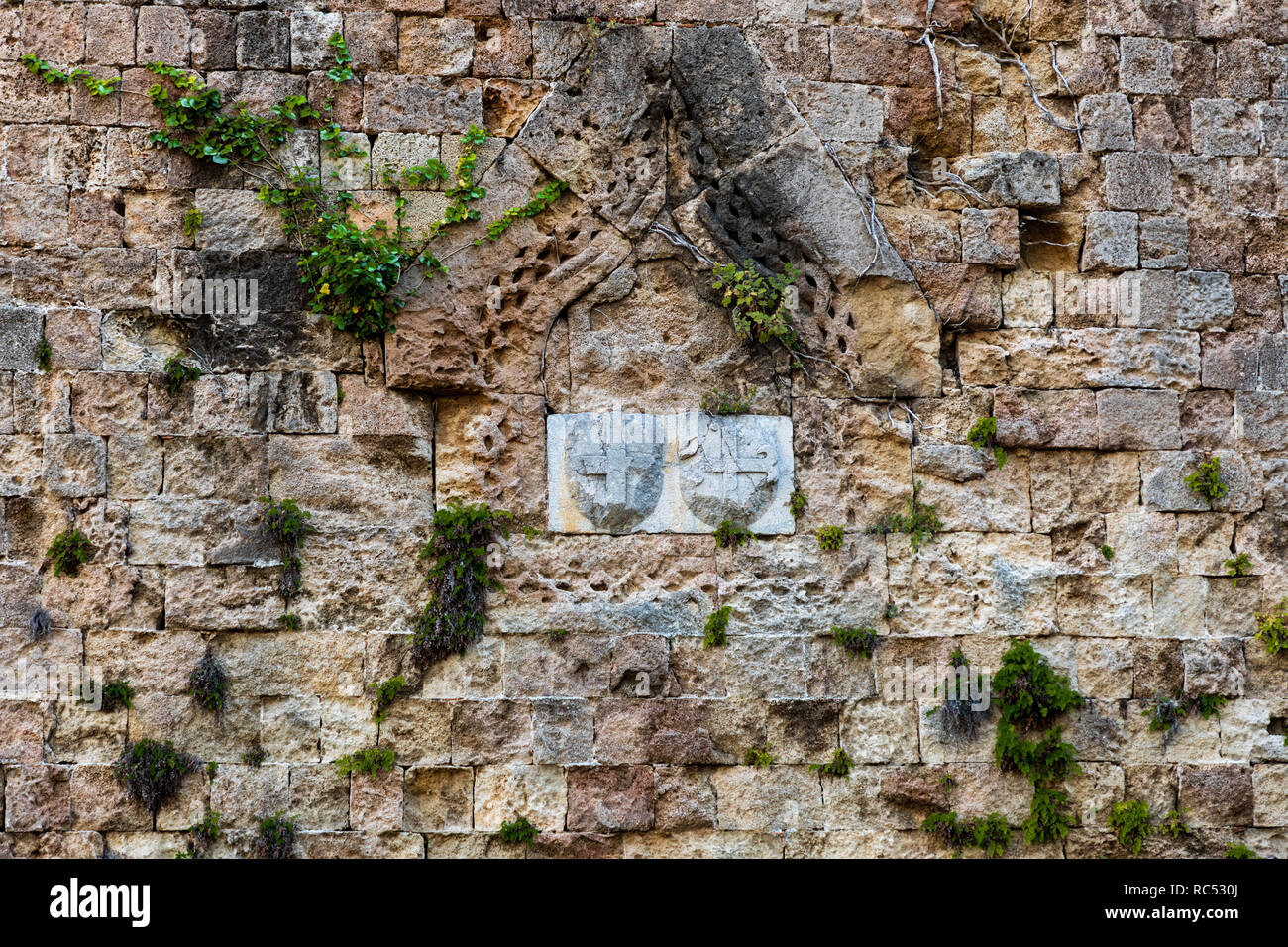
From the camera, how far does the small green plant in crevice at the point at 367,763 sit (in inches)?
197

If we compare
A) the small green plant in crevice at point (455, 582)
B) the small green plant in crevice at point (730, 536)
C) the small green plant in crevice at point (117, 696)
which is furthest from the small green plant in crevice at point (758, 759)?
the small green plant in crevice at point (117, 696)

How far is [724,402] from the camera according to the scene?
536 cm

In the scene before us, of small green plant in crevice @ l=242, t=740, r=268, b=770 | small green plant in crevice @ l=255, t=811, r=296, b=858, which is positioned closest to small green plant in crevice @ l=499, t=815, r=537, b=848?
small green plant in crevice @ l=255, t=811, r=296, b=858

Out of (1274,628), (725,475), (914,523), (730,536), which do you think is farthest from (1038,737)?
(725,475)

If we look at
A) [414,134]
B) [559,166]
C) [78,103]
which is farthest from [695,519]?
[78,103]

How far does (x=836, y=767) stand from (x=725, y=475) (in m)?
1.46

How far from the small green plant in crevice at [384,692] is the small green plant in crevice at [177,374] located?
1.63m

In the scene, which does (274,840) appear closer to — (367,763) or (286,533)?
(367,763)

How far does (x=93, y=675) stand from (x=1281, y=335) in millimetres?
5904

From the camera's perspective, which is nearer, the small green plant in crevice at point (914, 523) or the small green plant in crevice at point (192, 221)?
the small green plant in crevice at point (192, 221)

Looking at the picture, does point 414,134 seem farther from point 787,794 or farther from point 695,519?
point 787,794

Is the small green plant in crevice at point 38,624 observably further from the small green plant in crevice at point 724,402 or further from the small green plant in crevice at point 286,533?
the small green plant in crevice at point 724,402

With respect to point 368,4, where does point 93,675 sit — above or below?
below

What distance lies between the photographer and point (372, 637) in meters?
5.10
